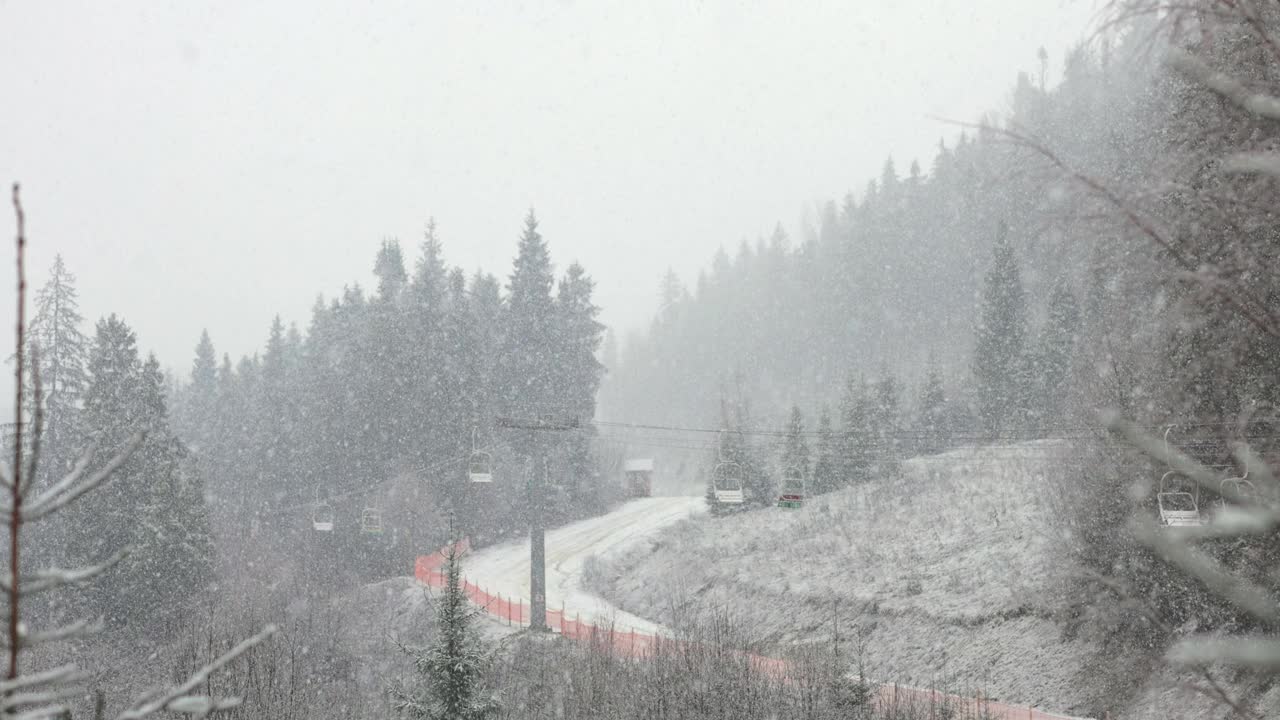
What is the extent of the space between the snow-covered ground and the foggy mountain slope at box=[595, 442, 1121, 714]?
1.49 m

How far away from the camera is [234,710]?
1577cm

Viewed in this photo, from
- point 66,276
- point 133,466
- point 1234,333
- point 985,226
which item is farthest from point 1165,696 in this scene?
point 985,226

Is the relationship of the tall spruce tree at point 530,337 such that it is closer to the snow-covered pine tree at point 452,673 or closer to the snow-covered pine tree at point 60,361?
the snow-covered pine tree at point 60,361

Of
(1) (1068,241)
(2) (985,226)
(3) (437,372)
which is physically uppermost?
(2) (985,226)

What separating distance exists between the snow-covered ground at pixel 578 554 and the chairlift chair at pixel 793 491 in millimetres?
6562

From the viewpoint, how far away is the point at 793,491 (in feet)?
119

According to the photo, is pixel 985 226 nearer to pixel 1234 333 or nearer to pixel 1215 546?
pixel 1215 546

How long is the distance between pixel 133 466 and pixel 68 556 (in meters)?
4.98

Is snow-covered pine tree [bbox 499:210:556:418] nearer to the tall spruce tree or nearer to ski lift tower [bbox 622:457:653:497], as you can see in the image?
the tall spruce tree

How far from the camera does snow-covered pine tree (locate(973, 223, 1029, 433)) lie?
201 feet

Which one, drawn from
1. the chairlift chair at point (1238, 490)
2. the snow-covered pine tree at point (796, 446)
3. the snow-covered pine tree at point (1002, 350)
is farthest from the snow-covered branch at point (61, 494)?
the snow-covered pine tree at point (1002, 350)

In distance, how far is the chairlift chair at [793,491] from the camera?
35.5 meters

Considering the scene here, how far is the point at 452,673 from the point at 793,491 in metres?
22.6

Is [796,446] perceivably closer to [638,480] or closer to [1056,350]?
[1056,350]
